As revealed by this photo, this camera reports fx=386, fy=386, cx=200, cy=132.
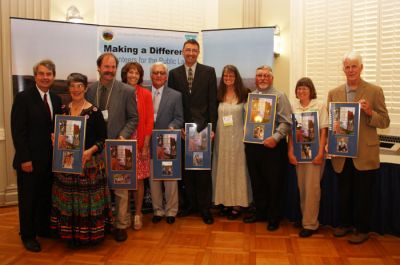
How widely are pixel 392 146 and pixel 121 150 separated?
8.38 feet

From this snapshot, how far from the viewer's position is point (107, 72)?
127 inches

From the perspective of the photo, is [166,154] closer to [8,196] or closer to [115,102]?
[115,102]

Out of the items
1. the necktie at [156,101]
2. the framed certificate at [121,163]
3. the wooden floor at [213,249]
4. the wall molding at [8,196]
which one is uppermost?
the necktie at [156,101]

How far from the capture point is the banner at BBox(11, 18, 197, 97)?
3963 mm

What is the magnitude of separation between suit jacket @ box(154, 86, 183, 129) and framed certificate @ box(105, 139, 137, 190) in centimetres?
54

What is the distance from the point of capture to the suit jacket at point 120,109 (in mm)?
3263

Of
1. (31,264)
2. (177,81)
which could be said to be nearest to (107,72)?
(177,81)

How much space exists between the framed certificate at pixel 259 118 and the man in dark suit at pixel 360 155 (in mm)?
521

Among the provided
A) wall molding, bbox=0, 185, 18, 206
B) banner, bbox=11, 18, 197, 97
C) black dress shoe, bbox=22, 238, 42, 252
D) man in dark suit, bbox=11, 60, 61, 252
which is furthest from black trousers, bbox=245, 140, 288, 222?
wall molding, bbox=0, 185, 18, 206

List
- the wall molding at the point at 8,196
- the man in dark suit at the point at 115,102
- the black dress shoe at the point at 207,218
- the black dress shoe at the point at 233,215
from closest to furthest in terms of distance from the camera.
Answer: the man in dark suit at the point at 115,102
the black dress shoe at the point at 207,218
the black dress shoe at the point at 233,215
the wall molding at the point at 8,196

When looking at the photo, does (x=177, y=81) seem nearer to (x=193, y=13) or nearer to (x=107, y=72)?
(x=107, y=72)

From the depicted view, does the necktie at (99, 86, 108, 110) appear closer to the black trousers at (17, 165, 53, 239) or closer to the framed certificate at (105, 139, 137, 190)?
the framed certificate at (105, 139, 137, 190)

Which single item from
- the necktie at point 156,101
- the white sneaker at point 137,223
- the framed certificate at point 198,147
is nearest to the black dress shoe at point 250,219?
the framed certificate at point 198,147

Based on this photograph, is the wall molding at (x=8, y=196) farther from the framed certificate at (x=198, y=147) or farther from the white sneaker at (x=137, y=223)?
the framed certificate at (x=198, y=147)
